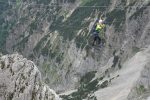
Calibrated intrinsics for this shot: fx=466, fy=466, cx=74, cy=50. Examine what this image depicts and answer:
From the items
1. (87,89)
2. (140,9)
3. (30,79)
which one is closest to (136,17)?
(140,9)

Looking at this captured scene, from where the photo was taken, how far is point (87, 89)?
184 m

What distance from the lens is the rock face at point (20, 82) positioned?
4806 centimetres

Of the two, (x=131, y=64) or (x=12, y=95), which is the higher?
(x=12, y=95)

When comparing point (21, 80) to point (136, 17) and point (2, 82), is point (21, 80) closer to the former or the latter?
point (2, 82)

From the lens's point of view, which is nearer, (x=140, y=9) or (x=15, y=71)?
(x=15, y=71)

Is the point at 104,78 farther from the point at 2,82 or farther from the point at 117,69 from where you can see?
the point at 2,82

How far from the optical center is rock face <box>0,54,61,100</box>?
48062 mm

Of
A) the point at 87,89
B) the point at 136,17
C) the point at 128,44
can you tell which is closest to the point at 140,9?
the point at 136,17

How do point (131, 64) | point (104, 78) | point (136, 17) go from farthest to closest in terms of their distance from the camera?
point (136, 17) < point (104, 78) < point (131, 64)

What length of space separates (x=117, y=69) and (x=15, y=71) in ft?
453

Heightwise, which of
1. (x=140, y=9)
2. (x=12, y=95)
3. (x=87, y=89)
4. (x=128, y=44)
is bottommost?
(x=87, y=89)

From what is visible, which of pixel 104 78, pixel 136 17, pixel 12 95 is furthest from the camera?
pixel 136 17

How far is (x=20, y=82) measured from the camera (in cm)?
4941

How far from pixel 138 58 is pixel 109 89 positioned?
1754 centimetres
